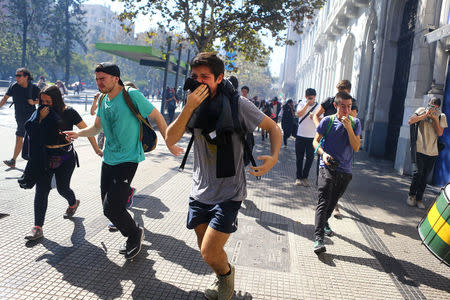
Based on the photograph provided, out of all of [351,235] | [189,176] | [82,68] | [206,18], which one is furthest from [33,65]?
[351,235]

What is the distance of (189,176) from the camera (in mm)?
7094

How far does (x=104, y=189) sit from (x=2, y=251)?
3.49 feet

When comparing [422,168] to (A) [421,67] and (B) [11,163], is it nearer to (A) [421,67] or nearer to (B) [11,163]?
(A) [421,67]

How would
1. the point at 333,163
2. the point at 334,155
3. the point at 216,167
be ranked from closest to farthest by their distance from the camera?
1. the point at 216,167
2. the point at 333,163
3. the point at 334,155

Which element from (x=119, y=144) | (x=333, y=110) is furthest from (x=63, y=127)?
(x=333, y=110)

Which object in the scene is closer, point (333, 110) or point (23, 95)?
point (333, 110)

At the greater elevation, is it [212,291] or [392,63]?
[392,63]

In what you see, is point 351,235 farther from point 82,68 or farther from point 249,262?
point 82,68

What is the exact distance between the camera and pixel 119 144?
338 cm

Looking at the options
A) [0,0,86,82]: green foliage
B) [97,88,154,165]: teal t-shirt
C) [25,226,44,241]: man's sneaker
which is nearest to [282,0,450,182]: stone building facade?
[97,88,154,165]: teal t-shirt

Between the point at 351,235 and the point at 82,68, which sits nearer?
the point at 351,235

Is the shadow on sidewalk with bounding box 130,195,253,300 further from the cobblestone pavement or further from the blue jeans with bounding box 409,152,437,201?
the blue jeans with bounding box 409,152,437,201

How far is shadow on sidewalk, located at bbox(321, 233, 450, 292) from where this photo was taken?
3.43m

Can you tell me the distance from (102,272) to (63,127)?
163 centimetres
